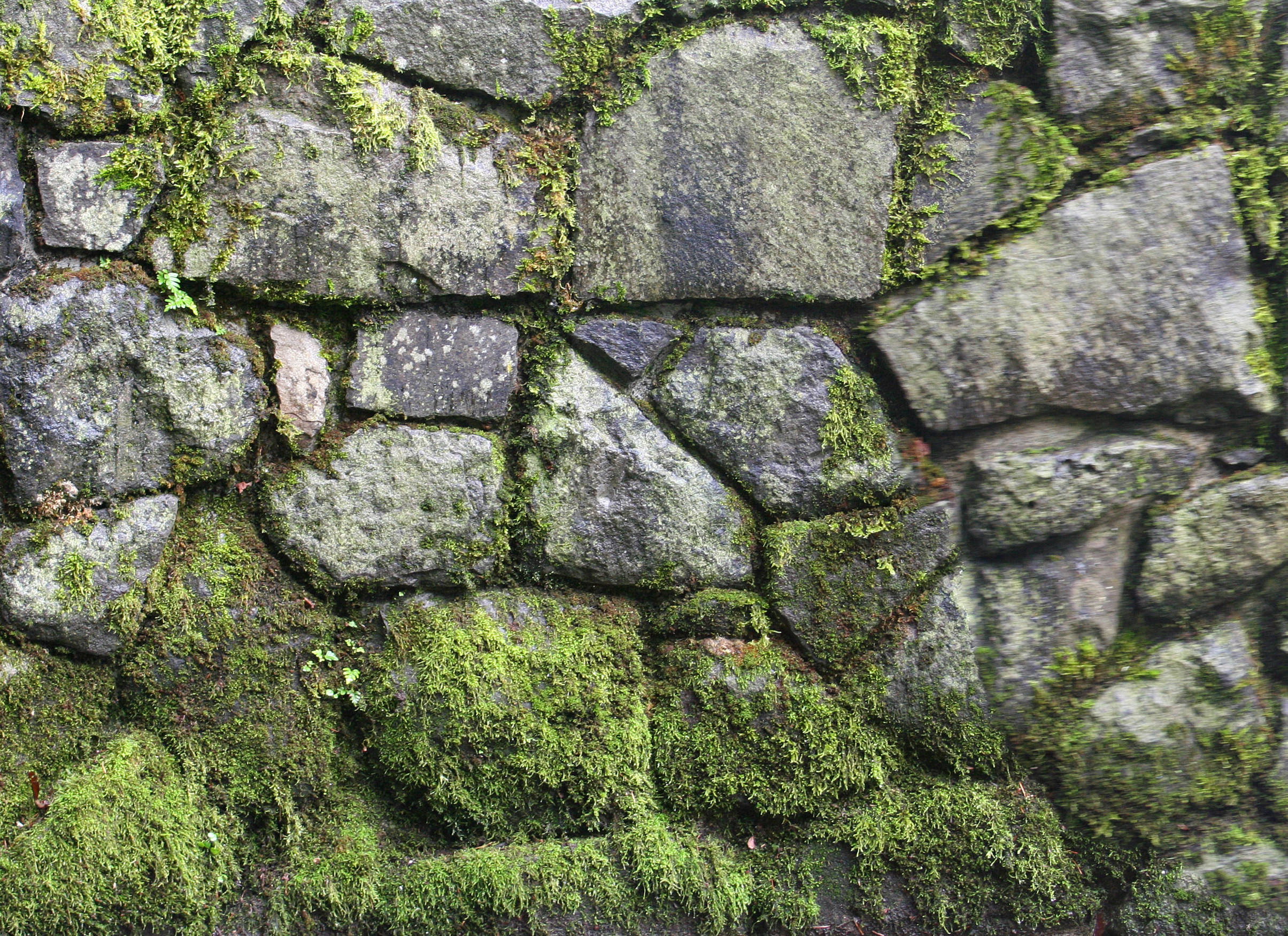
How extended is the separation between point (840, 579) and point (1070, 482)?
66 centimetres

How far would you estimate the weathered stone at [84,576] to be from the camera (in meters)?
1.85

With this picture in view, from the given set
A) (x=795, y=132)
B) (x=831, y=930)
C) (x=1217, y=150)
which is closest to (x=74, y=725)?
(x=831, y=930)

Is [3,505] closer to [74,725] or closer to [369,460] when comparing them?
[74,725]

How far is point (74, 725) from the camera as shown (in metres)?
1.92

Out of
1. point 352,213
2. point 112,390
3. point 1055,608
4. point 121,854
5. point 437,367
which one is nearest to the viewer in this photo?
point 121,854

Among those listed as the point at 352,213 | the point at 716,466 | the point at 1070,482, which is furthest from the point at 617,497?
the point at 1070,482

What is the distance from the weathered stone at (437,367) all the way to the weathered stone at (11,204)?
2.41 ft

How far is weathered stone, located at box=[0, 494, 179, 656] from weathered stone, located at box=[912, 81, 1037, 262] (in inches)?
83.6

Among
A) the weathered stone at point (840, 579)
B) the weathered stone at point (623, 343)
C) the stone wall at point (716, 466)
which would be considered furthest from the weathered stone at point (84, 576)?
the weathered stone at point (840, 579)

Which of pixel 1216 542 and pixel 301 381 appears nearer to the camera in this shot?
pixel 301 381

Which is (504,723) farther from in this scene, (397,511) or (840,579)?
(840,579)

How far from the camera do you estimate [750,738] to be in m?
2.21

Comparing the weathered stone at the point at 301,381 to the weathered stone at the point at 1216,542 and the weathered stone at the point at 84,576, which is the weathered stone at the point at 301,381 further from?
the weathered stone at the point at 1216,542

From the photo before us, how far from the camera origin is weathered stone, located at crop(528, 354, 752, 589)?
2266 millimetres
